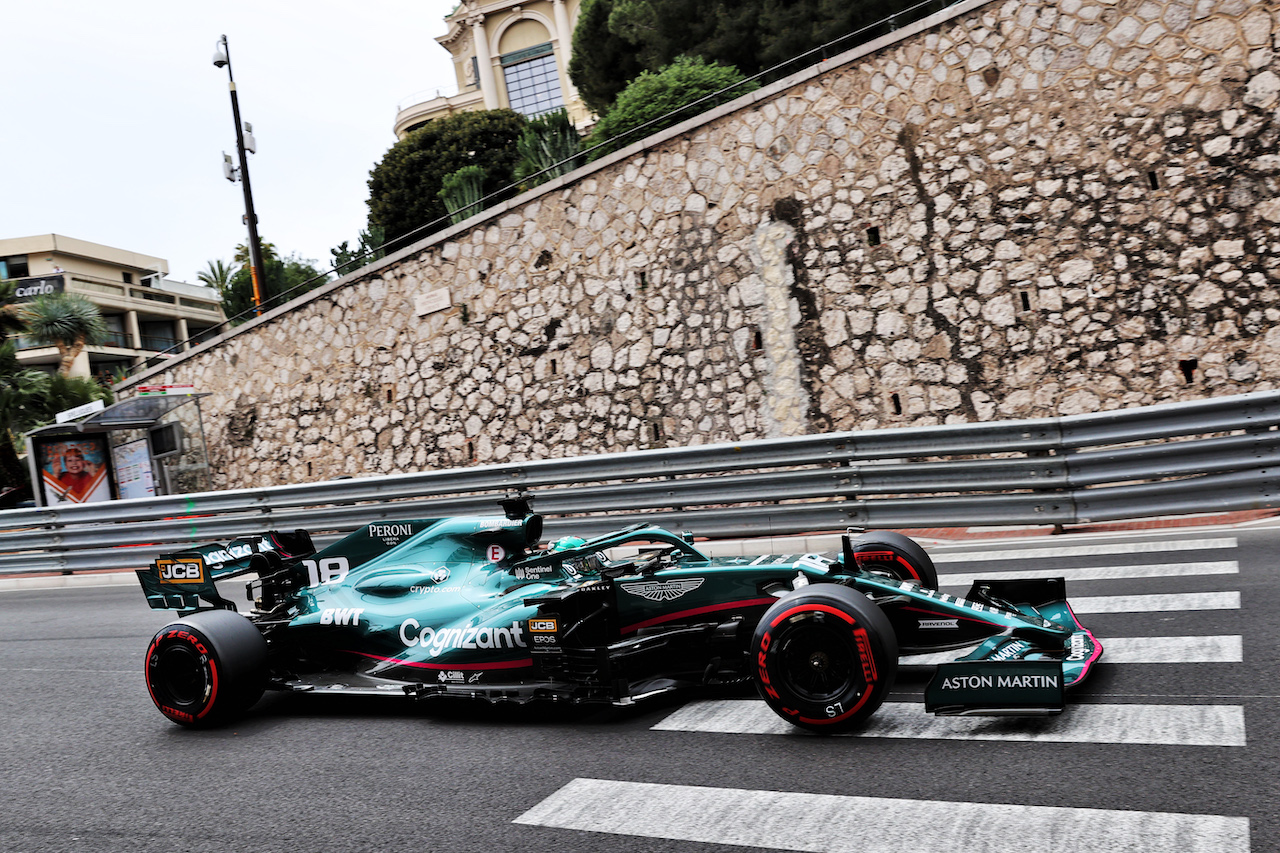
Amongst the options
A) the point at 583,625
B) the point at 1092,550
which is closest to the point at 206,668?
the point at 583,625

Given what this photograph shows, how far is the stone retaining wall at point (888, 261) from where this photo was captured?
37.7 feet

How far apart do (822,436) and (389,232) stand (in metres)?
21.5

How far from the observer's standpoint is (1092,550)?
737cm

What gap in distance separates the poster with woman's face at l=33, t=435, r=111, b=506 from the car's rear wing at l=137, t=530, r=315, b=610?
13907mm

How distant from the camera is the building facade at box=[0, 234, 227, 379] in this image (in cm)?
5625

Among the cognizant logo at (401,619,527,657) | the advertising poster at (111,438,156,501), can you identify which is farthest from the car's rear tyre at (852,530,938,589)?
the advertising poster at (111,438,156,501)

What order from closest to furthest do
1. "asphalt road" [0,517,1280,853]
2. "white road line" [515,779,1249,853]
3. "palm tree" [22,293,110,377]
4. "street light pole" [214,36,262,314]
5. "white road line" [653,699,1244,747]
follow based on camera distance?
1. "white road line" [515,779,1249,853]
2. "asphalt road" [0,517,1280,853]
3. "white road line" [653,699,1244,747]
4. "street light pole" [214,36,262,314]
5. "palm tree" [22,293,110,377]

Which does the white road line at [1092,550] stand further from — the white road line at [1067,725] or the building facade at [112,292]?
the building facade at [112,292]

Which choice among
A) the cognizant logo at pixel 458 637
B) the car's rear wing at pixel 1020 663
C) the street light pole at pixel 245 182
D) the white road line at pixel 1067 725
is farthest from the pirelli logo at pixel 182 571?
the street light pole at pixel 245 182

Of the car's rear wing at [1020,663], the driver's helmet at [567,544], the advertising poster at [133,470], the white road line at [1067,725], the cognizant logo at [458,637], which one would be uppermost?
the advertising poster at [133,470]

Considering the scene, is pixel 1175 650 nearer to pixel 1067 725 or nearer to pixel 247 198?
pixel 1067 725

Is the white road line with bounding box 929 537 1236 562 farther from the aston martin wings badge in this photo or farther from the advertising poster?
the advertising poster

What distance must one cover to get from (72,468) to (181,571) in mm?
14473

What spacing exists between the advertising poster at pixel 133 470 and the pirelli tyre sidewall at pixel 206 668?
1418 centimetres
